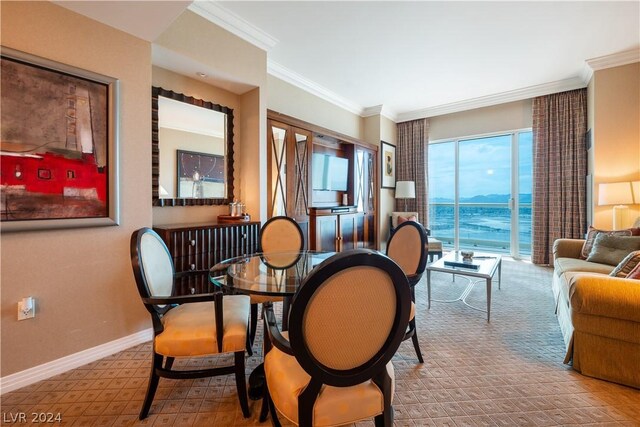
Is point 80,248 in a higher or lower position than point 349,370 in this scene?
higher

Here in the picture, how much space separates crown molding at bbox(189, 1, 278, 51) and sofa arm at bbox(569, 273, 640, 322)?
11.4ft

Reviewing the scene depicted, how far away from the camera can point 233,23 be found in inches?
110

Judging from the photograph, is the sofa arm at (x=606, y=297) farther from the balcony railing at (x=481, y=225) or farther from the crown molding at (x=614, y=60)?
the balcony railing at (x=481, y=225)

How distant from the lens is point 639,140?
144 inches

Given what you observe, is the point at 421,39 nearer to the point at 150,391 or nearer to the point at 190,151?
the point at 190,151

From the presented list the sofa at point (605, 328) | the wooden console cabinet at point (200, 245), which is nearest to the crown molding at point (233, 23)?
the wooden console cabinet at point (200, 245)

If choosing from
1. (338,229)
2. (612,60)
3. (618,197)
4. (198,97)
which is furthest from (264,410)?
(612,60)

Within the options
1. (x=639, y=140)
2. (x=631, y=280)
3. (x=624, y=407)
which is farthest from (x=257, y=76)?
(x=639, y=140)

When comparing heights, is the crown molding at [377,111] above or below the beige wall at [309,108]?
above

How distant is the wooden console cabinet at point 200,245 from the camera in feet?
7.95

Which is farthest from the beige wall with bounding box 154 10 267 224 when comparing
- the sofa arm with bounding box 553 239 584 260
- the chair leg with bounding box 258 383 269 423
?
the sofa arm with bounding box 553 239 584 260

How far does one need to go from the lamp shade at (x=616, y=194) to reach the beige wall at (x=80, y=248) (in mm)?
5009

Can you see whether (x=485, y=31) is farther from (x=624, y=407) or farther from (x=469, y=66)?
(x=624, y=407)

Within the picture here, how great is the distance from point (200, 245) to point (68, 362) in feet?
3.78
